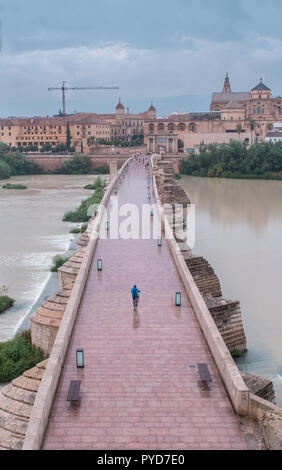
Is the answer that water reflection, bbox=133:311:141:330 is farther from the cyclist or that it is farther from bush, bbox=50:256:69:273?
bush, bbox=50:256:69:273

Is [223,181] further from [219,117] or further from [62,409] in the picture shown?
[62,409]

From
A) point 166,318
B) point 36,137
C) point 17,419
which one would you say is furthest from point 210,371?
point 36,137

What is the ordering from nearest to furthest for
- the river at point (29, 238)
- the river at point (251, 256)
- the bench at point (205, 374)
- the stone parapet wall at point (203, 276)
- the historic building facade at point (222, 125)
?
the bench at point (205, 374) < the river at point (251, 256) < the stone parapet wall at point (203, 276) < the river at point (29, 238) < the historic building facade at point (222, 125)

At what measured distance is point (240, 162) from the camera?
51750mm

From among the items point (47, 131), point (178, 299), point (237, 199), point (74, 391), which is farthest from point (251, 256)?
point (47, 131)

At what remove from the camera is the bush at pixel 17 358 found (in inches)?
388

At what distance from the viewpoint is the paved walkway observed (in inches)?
213

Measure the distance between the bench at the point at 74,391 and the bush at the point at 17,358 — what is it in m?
3.59

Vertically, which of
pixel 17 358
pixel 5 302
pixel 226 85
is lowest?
pixel 5 302

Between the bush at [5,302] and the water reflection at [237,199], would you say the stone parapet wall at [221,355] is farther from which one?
the water reflection at [237,199]

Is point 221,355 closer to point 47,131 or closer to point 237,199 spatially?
point 237,199

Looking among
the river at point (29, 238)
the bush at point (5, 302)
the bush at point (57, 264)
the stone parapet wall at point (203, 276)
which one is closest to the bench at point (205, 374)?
the stone parapet wall at point (203, 276)

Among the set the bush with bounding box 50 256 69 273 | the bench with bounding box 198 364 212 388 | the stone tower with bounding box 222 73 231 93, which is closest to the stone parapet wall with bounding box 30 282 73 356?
the bench with bounding box 198 364 212 388

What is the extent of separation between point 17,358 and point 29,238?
15.0 m
